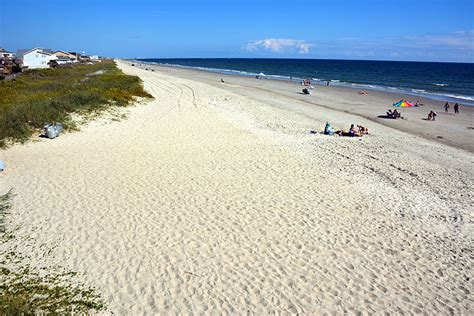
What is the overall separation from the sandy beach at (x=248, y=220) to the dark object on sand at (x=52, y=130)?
48cm

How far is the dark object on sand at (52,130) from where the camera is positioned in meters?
15.7

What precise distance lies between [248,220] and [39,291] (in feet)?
15.8

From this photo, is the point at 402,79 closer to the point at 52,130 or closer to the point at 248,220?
the point at 52,130

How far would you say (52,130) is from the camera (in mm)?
15773

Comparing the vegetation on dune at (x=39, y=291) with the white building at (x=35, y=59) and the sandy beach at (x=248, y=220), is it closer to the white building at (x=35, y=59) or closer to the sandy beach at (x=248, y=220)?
A: the sandy beach at (x=248, y=220)

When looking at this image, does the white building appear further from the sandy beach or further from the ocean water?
the sandy beach

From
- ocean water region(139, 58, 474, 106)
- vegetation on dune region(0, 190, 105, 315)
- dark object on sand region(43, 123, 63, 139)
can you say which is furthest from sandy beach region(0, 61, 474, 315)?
ocean water region(139, 58, 474, 106)

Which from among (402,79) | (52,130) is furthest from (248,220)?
(402,79)

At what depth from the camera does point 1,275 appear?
248 inches

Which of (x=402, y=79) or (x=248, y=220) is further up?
(x=402, y=79)

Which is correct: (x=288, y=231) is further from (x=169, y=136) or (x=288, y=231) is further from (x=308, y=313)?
(x=169, y=136)

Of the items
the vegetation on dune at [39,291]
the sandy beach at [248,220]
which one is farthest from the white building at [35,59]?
the vegetation on dune at [39,291]

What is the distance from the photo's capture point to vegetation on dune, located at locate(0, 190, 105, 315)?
540 centimetres

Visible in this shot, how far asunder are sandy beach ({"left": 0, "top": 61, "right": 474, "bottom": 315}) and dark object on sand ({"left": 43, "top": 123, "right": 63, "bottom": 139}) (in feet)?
1.57
